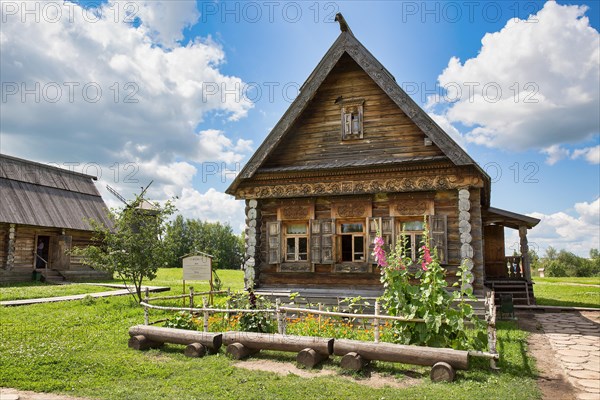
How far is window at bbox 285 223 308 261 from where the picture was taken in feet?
48.4

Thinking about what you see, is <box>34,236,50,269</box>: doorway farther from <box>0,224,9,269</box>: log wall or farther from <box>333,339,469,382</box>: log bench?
<box>333,339,469,382</box>: log bench

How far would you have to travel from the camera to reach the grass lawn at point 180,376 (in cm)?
675

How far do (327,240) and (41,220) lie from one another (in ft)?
66.6

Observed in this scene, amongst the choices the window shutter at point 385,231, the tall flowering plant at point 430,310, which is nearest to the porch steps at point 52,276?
the window shutter at point 385,231

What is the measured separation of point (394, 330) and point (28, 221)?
2430 centimetres

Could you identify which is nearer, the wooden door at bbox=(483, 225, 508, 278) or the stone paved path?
the stone paved path

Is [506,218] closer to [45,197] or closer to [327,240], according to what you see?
[327,240]

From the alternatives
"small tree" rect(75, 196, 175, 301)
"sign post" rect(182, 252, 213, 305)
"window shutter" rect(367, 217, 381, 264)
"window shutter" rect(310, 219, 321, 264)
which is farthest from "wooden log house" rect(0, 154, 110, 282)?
"window shutter" rect(367, 217, 381, 264)

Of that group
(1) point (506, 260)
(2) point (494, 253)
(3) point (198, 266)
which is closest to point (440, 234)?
(3) point (198, 266)

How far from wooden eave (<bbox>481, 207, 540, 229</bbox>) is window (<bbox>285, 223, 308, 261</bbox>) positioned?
26.7 feet

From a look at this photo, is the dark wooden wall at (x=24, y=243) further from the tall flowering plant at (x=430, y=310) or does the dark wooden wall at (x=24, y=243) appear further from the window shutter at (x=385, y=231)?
the tall flowering plant at (x=430, y=310)

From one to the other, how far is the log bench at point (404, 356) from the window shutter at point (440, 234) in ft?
17.8

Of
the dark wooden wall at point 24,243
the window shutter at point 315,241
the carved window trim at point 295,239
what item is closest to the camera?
the window shutter at point 315,241

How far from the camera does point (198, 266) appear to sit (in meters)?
15.0
